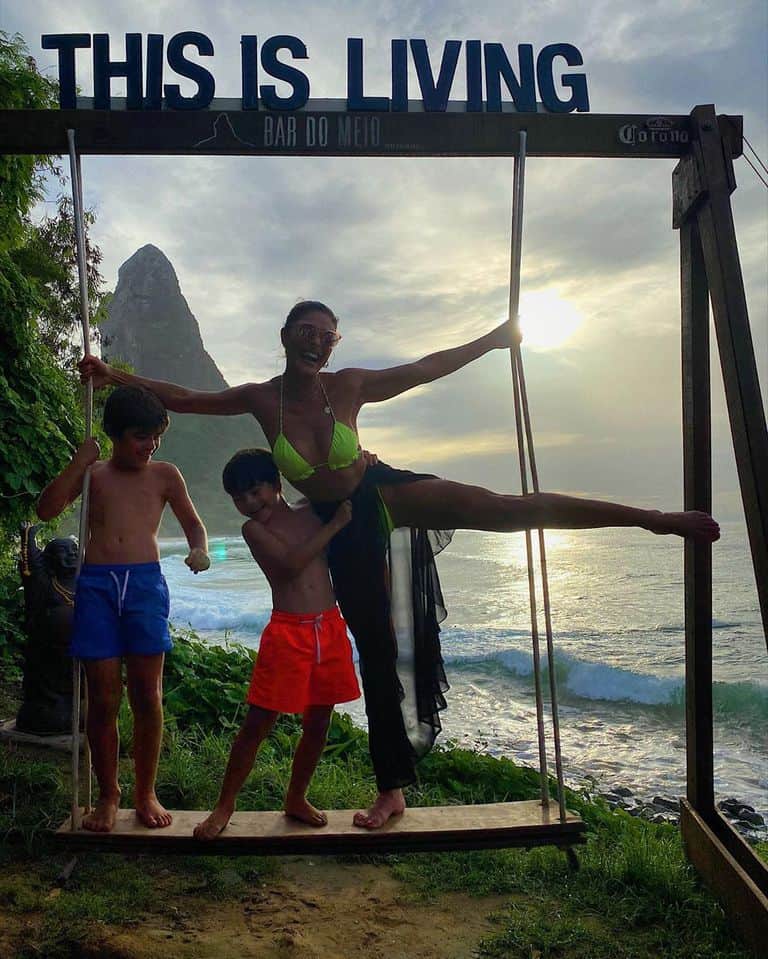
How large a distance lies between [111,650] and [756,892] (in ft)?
8.12

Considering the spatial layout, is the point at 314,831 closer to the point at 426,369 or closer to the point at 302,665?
the point at 302,665

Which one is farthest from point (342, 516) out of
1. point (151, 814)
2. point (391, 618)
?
point (151, 814)

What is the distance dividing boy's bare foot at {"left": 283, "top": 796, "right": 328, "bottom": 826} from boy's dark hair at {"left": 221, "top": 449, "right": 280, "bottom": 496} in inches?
47.1

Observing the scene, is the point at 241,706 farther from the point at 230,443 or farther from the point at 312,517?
the point at 230,443

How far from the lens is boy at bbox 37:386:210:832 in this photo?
2.93m

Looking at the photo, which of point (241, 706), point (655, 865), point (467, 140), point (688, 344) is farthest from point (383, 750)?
point (241, 706)

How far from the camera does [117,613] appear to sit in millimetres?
2961

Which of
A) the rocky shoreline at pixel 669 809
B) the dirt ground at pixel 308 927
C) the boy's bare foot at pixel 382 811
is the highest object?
the boy's bare foot at pixel 382 811

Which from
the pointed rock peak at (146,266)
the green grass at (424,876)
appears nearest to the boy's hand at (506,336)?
the green grass at (424,876)

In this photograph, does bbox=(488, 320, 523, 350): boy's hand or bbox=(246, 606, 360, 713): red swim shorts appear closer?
bbox=(246, 606, 360, 713): red swim shorts

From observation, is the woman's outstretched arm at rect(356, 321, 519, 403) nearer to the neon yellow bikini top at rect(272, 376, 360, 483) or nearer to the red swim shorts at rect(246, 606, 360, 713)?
the neon yellow bikini top at rect(272, 376, 360, 483)

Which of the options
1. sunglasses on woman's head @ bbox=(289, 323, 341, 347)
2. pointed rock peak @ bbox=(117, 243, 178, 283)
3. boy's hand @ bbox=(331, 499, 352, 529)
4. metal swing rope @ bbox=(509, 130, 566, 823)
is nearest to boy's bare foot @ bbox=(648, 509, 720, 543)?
metal swing rope @ bbox=(509, 130, 566, 823)

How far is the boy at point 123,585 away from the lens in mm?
2928

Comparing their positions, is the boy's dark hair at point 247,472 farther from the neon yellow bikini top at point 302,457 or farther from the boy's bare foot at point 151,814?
the boy's bare foot at point 151,814
